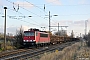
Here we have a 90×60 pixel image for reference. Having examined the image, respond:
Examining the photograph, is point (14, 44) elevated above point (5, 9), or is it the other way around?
point (5, 9)

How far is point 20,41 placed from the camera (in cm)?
4856

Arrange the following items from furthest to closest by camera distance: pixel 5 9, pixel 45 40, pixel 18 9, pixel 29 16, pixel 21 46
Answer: pixel 45 40, pixel 21 46, pixel 29 16, pixel 5 9, pixel 18 9

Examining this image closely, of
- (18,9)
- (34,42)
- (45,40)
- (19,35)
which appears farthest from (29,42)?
(18,9)

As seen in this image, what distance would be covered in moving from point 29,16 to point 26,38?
14.0 feet

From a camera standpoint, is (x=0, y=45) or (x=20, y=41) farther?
(x=20, y=41)

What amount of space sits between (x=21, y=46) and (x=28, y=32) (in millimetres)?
3737

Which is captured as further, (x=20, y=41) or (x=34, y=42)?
(x=20, y=41)

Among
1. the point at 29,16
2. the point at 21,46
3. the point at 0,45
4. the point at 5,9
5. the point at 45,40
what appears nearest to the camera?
the point at 5,9

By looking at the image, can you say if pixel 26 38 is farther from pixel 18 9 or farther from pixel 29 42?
pixel 18 9

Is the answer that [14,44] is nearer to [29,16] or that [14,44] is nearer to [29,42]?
[29,42]

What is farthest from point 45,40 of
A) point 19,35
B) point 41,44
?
point 19,35

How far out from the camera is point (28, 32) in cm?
4644

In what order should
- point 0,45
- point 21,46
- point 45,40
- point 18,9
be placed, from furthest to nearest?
1. point 45,40
2. point 21,46
3. point 0,45
4. point 18,9

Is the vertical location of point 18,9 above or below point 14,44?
above
